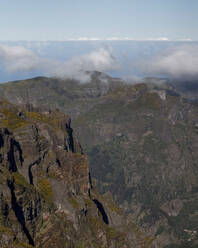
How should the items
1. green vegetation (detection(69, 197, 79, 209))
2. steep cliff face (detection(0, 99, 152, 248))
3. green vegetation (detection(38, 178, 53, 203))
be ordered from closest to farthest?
steep cliff face (detection(0, 99, 152, 248)) < green vegetation (detection(38, 178, 53, 203)) < green vegetation (detection(69, 197, 79, 209))

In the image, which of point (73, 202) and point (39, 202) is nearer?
point (39, 202)

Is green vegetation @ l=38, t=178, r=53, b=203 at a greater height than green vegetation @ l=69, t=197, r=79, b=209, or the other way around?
green vegetation @ l=38, t=178, r=53, b=203

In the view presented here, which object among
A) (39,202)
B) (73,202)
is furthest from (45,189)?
(73,202)

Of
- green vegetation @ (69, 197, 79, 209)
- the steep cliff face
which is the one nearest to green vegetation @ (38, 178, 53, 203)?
the steep cliff face

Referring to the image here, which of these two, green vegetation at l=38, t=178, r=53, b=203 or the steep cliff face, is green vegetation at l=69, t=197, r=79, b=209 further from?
green vegetation at l=38, t=178, r=53, b=203

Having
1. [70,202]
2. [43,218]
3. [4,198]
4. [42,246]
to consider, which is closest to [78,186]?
[70,202]

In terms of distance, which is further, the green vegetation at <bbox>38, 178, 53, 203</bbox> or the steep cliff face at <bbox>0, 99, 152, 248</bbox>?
the green vegetation at <bbox>38, 178, 53, 203</bbox>

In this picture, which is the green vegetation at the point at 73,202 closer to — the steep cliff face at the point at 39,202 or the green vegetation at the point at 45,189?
the steep cliff face at the point at 39,202

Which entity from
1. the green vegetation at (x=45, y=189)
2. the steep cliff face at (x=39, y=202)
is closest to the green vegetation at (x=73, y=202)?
the steep cliff face at (x=39, y=202)

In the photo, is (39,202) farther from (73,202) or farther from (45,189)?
(73,202)

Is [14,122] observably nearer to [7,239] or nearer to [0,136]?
[0,136]

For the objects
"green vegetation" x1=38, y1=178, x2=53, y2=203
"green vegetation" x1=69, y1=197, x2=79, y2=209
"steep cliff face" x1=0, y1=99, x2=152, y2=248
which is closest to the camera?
"steep cliff face" x1=0, y1=99, x2=152, y2=248
